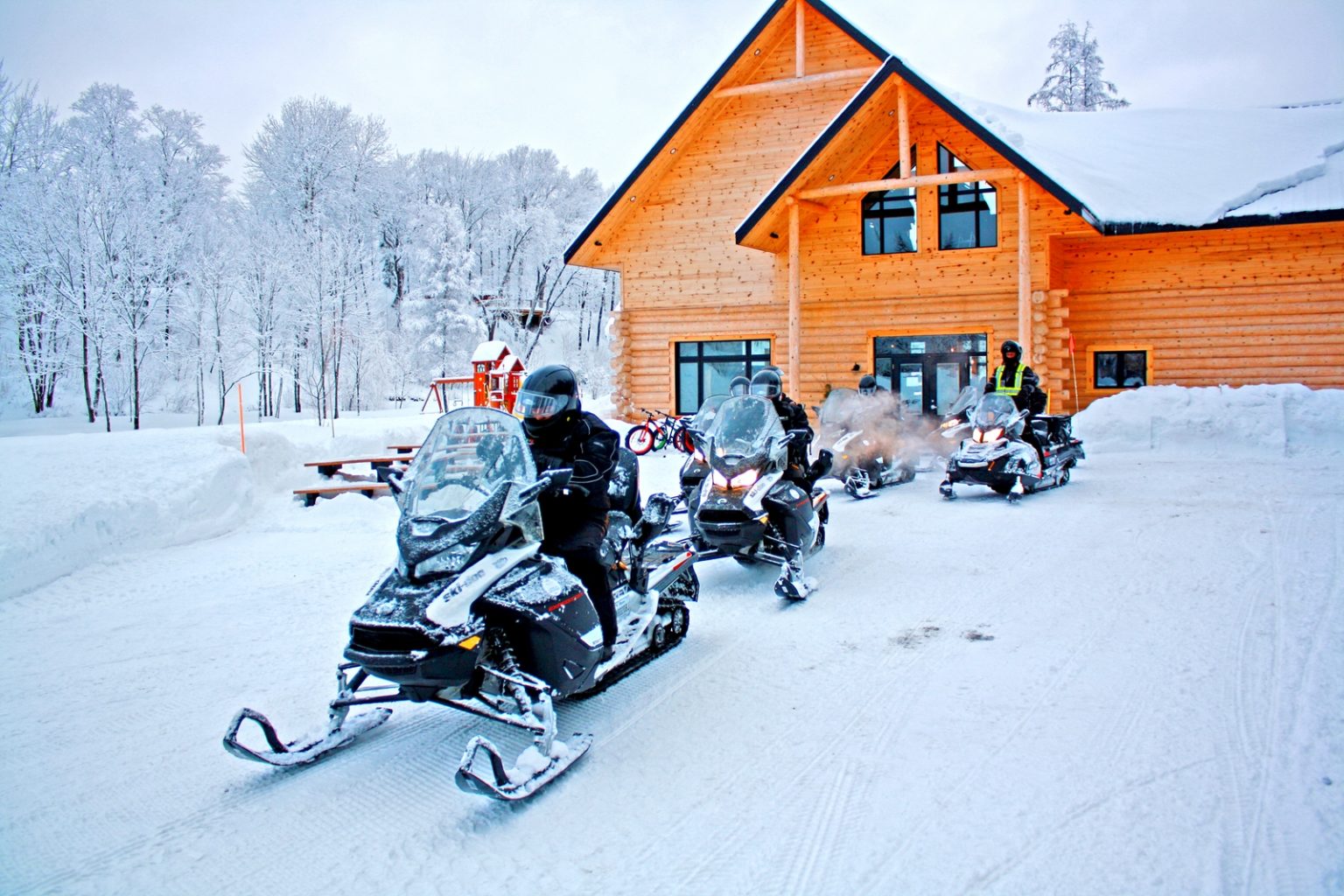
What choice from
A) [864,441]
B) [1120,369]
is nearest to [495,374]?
[864,441]

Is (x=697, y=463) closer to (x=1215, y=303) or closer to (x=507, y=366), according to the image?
(x=507, y=366)

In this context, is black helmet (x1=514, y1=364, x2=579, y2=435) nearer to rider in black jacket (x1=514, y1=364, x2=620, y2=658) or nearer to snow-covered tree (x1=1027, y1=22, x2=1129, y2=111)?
rider in black jacket (x1=514, y1=364, x2=620, y2=658)

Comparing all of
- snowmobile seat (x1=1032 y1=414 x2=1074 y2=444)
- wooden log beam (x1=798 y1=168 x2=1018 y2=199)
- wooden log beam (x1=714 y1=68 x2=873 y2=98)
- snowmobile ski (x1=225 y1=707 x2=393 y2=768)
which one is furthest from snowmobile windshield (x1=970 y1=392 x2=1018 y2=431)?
wooden log beam (x1=714 y1=68 x2=873 y2=98)

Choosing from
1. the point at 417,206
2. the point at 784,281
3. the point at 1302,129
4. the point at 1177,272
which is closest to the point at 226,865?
the point at 784,281

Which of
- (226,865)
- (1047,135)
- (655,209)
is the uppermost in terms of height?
(1047,135)

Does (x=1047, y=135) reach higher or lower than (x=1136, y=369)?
higher

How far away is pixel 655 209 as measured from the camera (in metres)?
19.2

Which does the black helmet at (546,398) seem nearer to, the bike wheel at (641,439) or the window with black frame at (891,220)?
the bike wheel at (641,439)

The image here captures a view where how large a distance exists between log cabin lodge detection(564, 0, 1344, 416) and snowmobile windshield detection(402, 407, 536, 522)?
1261 cm

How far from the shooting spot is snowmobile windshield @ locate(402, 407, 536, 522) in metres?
3.63

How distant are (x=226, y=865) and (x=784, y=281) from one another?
16669mm

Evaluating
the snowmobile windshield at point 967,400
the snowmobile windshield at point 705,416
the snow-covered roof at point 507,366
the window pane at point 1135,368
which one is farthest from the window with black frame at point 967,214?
the snowmobile windshield at point 705,416

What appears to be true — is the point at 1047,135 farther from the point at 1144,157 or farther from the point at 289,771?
the point at 289,771

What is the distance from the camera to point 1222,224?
14523 mm
